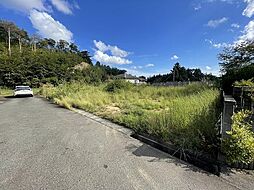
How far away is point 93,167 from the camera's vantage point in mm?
3166

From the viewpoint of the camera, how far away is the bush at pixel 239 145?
2.91 meters

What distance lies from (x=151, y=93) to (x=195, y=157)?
1313cm

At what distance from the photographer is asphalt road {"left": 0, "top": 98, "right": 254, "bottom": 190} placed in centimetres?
264

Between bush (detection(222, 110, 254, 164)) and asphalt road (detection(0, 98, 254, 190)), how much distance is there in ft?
0.98

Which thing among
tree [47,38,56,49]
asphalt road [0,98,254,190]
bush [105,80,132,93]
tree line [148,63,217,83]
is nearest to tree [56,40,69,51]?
tree [47,38,56,49]

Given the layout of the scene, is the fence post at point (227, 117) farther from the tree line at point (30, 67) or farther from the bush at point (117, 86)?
the tree line at point (30, 67)

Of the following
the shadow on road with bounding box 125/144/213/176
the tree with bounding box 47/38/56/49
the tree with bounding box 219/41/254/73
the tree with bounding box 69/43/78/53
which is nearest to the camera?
the shadow on road with bounding box 125/144/213/176

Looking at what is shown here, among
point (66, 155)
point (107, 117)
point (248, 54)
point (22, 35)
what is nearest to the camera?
point (66, 155)

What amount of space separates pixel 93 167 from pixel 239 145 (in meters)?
2.31

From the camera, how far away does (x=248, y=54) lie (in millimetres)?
15234

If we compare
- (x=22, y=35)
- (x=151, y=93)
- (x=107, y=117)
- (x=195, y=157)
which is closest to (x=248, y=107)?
(x=195, y=157)

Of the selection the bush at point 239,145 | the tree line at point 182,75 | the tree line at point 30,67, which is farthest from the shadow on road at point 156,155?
the tree line at point 182,75

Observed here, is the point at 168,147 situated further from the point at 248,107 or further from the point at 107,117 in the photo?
the point at 107,117

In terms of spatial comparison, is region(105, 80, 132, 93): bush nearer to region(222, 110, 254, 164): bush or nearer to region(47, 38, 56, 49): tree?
region(222, 110, 254, 164): bush
